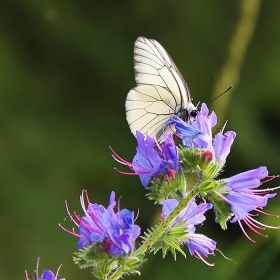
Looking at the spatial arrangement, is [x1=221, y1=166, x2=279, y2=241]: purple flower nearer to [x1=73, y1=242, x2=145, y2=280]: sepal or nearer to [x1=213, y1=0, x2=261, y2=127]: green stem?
[x1=73, y1=242, x2=145, y2=280]: sepal

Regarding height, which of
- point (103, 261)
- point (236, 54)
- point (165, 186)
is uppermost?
point (236, 54)

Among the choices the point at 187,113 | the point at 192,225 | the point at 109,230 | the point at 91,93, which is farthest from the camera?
the point at 91,93

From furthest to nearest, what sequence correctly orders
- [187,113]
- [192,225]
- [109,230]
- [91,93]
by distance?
[91,93], [187,113], [192,225], [109,230]

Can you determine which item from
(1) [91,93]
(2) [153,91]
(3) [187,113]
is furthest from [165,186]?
(1) [91,93]

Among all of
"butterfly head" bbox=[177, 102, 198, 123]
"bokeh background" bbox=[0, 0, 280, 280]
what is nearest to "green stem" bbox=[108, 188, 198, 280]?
"butterfly head" bbox=[177, 102, 198, 123]

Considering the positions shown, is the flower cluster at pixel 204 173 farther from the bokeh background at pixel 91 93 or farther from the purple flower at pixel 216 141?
the bokeh background at pixel 91 93

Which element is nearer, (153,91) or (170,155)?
(170,155)

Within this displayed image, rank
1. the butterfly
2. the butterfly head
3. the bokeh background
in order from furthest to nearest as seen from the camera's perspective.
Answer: the bokeh background → the butterfly → the butterfly head

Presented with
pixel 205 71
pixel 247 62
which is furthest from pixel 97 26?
pixel 247 62

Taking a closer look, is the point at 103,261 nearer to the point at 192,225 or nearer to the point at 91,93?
the point at 192,225
